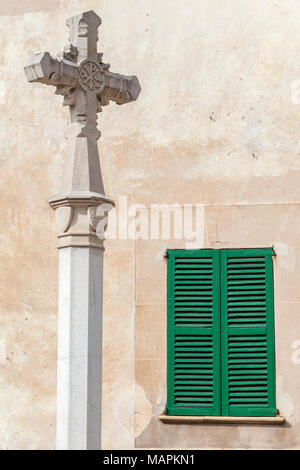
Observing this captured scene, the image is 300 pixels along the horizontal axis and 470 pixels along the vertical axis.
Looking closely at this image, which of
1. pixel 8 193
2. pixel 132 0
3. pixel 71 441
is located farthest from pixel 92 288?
pixel 132 0

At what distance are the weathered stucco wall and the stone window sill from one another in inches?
3.2

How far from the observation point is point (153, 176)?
1103cm

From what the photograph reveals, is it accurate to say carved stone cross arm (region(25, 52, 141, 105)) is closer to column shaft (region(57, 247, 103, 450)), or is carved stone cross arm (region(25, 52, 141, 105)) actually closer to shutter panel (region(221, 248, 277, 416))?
column shaft (region(57, 247, 103, 450))

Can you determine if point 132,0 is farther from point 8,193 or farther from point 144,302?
point 144,302

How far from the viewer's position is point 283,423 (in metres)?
10.3

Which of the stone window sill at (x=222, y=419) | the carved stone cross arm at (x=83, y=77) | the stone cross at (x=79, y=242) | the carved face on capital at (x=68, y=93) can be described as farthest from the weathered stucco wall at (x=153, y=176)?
the carved face on capital at (x=68, y=93)

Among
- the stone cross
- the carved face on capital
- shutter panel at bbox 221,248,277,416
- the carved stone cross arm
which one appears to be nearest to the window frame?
shutter panel at bbox 221,248,277,416

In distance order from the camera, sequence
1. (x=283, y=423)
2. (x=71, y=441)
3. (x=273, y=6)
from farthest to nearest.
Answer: (x=273, y=6)
(x=283, y=423)
(x=71, y=441)

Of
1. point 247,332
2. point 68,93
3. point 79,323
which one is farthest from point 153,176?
point 79,323

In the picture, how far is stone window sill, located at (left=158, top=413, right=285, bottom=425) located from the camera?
10273 mm

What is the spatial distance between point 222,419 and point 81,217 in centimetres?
358

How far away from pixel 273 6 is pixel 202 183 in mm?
2044

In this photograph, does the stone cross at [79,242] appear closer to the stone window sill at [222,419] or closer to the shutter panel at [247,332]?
the stone window sill at [222,419]

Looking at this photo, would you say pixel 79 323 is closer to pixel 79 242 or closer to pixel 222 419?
pixel 79 242
